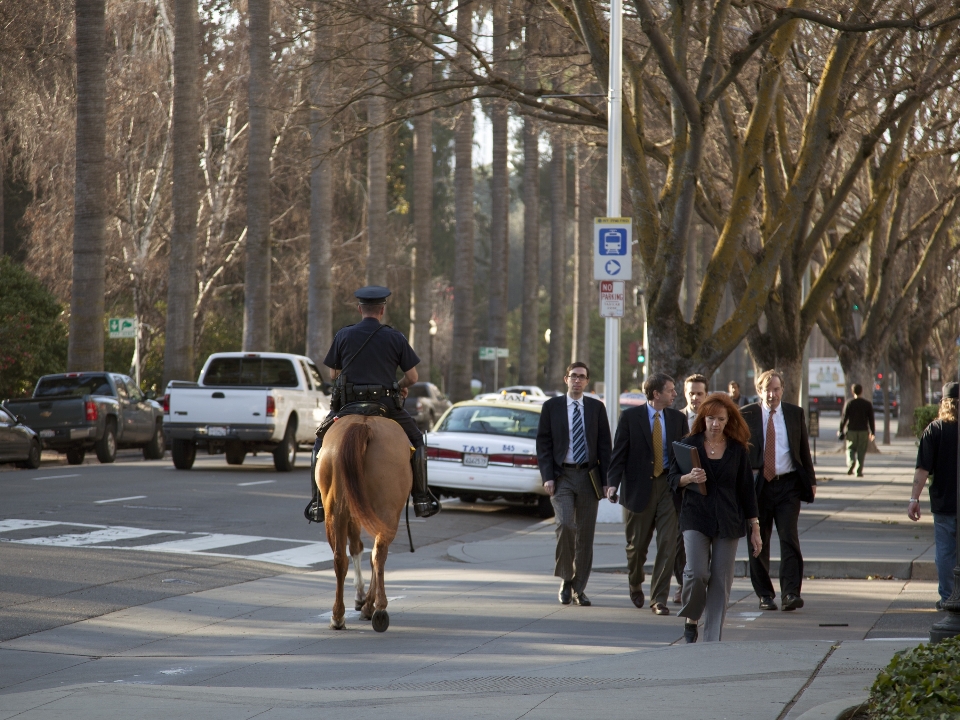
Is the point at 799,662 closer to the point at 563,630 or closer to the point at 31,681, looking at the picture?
the point at 563,630

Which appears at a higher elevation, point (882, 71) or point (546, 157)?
point (546, 157)

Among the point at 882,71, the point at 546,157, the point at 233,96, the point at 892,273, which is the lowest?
the point at 892,273

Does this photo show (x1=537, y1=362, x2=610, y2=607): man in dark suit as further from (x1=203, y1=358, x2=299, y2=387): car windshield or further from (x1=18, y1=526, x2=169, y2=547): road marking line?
(x1=203, y1=358, x2=299, y2=387): car windshield

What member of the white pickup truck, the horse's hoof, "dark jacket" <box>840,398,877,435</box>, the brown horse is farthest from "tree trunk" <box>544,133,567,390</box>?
the horse's hoof

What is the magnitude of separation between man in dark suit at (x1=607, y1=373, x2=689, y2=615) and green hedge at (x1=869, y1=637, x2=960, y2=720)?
4.76 metres

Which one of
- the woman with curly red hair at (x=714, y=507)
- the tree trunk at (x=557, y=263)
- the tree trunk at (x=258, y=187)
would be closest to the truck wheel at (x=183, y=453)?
the tree trunk at (x=258, y=187)

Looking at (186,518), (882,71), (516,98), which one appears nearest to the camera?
(186,518)

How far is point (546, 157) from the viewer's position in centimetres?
9144

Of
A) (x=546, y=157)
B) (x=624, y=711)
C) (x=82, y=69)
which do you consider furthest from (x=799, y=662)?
(x=546, y=157)

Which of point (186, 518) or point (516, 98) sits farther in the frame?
point (516, 98)

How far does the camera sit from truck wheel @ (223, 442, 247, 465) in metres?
25.7

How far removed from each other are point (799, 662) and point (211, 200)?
135ft

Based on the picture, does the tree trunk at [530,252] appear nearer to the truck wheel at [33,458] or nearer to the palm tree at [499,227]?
the palm tree at [499,227]

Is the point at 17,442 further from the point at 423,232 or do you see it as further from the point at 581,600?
the point at 423,232
